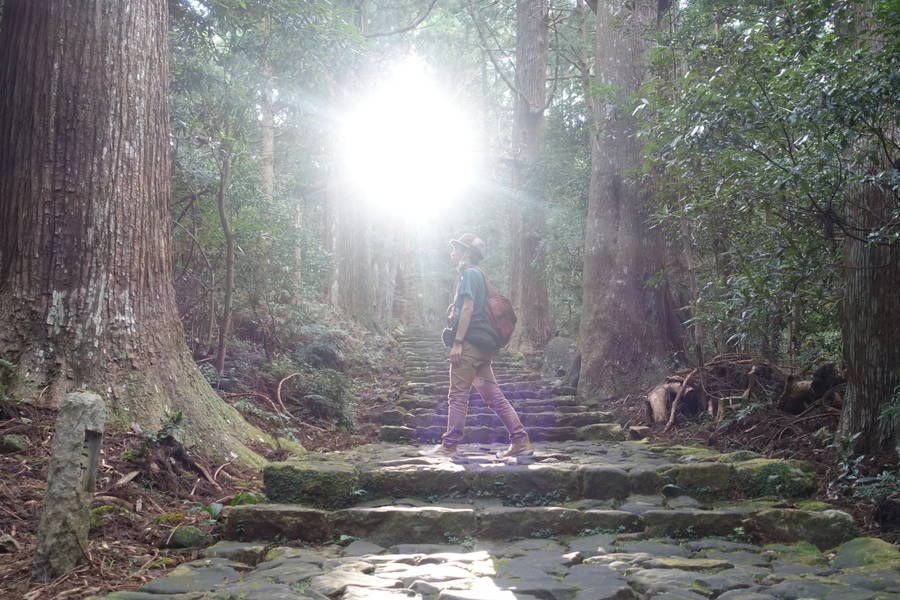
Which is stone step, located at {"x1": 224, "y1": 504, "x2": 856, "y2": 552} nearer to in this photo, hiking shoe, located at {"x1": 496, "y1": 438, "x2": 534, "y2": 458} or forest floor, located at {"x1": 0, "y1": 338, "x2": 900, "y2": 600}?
forest floor, located at {"x1": 0, "y1": 338, "x2": 900, "y2": 600}

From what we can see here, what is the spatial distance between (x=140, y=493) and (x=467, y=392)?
3356 mm

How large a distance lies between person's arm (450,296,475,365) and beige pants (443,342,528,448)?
0.06 metres

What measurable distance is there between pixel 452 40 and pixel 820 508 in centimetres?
2692

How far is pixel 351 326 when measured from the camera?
690 inches

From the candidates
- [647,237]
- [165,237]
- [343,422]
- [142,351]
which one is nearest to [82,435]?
[142,351]

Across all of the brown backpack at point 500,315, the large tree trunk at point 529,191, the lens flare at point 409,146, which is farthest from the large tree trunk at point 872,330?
the lens flare at point 409,146

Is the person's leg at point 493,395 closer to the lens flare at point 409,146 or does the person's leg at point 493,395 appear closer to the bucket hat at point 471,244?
the bucket hat at point 471,244

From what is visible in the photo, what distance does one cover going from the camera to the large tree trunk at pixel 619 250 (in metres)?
9.80

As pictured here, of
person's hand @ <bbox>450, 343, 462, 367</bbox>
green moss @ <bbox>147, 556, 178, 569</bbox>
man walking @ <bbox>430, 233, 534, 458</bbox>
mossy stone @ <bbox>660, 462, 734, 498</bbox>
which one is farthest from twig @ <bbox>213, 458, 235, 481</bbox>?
mossy stone @ <bbox>660, 462, 734, 498</bbox>

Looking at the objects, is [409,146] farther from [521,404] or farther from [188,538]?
[188,538]

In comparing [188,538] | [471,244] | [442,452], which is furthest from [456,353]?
[188,538]

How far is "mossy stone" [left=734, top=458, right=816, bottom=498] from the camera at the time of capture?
196 inches

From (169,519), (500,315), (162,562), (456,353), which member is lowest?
(162,562)

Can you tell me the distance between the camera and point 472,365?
23.0 feet
